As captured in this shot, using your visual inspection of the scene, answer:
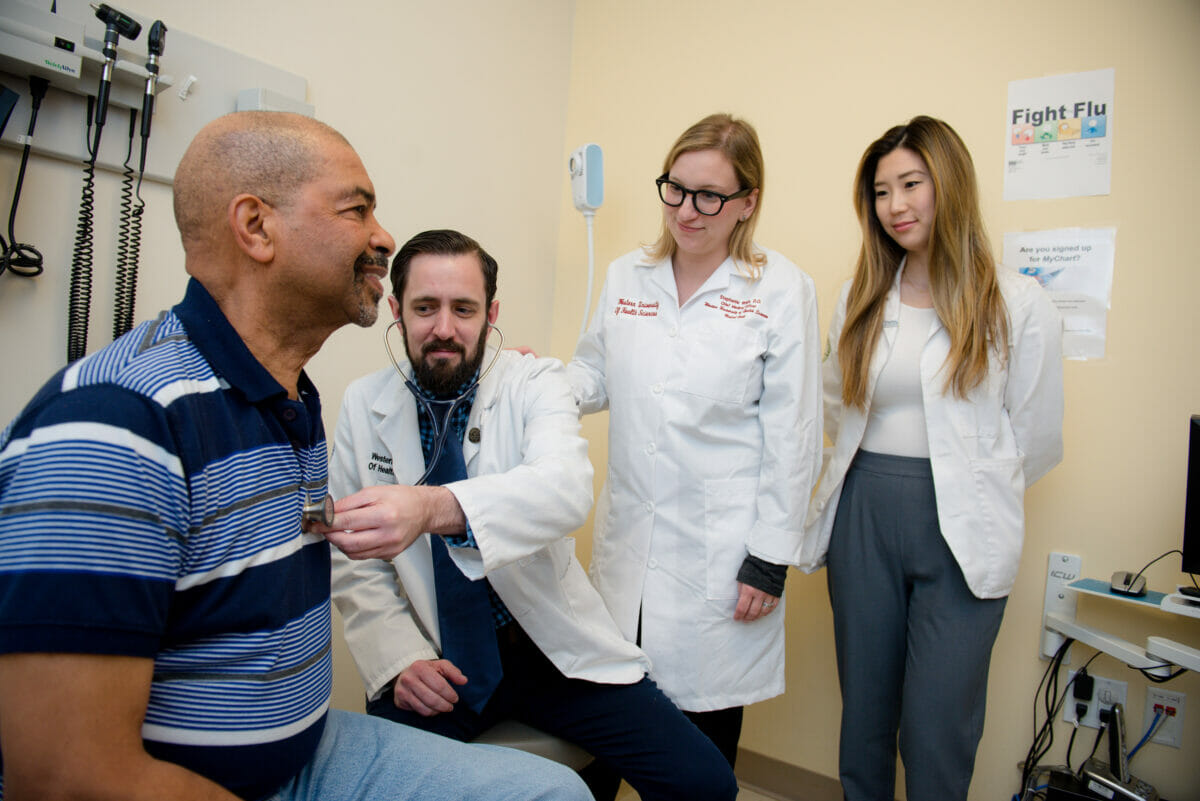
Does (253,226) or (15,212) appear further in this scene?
(15,212)

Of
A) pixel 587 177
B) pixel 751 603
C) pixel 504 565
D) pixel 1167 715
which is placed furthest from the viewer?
pixel 587 177

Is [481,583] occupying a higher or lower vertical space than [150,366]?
lower

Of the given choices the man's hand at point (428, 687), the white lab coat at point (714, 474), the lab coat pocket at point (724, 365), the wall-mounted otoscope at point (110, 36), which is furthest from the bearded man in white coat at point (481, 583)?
the wall-mounted otoscope at point (110, 36)

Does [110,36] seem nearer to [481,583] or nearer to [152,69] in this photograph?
[152,69]

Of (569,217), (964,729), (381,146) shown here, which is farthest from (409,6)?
(964,729)

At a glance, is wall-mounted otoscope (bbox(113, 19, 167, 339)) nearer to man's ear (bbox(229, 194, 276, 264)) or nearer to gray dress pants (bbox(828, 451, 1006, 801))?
man's ear (bbox(229, 194, 276, 264))

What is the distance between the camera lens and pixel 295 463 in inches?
32.1

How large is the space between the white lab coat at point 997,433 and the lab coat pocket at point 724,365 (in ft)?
1.32

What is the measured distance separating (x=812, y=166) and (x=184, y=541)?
1863 mm

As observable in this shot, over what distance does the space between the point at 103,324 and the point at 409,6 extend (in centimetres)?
112

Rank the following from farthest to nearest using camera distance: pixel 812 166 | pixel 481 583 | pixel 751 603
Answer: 1. pixel 812 166
2. pixel 751 603
3. pixel 481 583

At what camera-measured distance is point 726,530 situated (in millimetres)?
1388

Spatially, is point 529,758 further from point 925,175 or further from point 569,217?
point 569,217

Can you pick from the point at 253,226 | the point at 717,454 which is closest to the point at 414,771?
the point at 253,226
